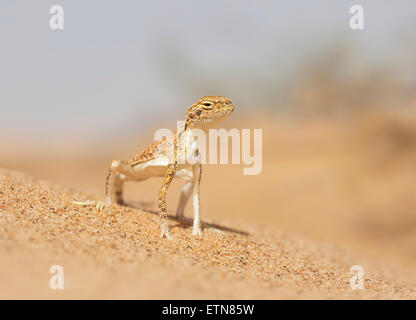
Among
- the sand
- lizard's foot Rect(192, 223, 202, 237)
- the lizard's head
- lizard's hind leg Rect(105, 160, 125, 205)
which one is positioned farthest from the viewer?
lizard's hind leg Rect(105, 160, 125, 205)

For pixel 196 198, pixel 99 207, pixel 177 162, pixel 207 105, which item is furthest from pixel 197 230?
pixel 207 105

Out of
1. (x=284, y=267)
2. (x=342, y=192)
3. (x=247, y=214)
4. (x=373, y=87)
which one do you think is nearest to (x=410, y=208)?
(x=342, y=192)

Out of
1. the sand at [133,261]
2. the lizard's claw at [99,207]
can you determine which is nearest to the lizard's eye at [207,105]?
the sand at [133,261]

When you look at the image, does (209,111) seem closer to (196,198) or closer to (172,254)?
(196,198)

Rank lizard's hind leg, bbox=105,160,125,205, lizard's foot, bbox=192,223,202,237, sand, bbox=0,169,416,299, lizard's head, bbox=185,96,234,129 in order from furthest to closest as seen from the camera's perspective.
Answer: lizard's hind leg, bbox=105,160,125,205, lizard's foot, bbox=192,223,202,237, lizard's head, bbox=185,96,234,129, sand, bbox=0,169,416,299

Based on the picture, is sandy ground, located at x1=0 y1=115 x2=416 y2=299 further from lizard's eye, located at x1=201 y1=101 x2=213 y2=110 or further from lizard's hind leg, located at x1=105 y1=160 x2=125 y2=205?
lizard's eye, located at x1=201 y1=101 x2=213 y2=110

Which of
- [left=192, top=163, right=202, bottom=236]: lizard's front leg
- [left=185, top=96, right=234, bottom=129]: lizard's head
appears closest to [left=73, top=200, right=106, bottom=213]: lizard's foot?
[left=192, top=163, right=202, bottom=236]: lizard's front leg

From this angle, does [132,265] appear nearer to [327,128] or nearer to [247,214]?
[247,214]

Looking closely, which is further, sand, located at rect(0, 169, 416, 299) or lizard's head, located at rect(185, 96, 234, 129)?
lizard's head, located at rect(185, 96, 234, 129)
